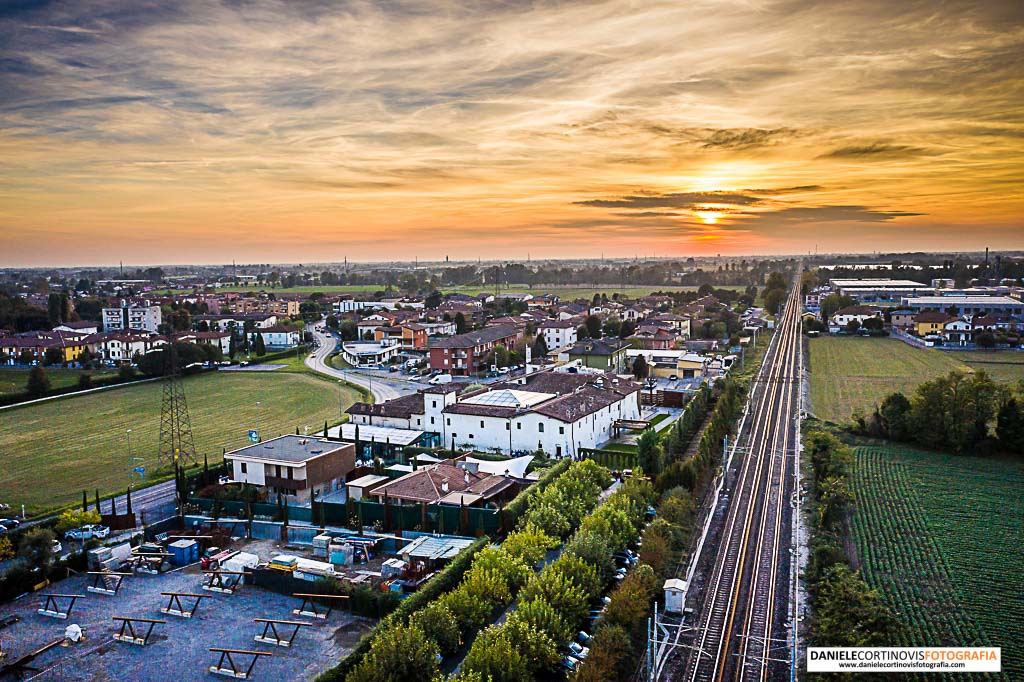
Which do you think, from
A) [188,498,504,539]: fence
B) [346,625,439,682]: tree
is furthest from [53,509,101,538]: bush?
[346,625,439,682]: tree

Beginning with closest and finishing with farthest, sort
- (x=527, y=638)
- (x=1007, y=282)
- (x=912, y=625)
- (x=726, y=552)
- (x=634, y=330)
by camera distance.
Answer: (x=527, y=638) < (x=912, y=625) < (x=726, y=552) < (x=634, y=330) < (x=1007, y=282)

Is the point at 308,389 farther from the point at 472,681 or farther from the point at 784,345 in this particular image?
the point at 784,345

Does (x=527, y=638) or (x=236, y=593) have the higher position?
(x=527, y=638)

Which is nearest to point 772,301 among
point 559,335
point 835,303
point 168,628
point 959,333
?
point 835,303

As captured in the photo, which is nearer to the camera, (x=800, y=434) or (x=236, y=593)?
(x=236, y=593)

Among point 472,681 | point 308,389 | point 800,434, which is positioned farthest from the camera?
point 308,389

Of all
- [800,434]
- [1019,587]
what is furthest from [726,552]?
[800,434]

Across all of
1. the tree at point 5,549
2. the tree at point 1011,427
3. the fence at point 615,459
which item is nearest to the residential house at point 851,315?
the tree at point 1011,427
